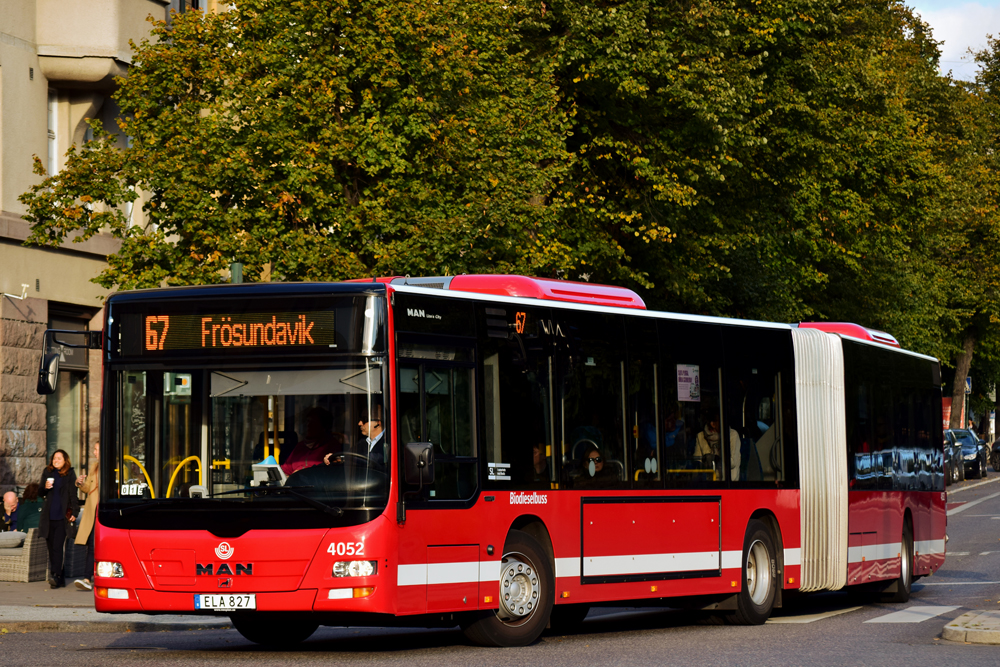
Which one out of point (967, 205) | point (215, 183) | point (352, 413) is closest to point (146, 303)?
point (352, 413)

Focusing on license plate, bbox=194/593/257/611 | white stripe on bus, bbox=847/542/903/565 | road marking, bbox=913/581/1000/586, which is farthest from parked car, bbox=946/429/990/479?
license plate, bbox=194/593/257/611

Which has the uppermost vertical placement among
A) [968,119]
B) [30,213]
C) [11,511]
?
[968,119]

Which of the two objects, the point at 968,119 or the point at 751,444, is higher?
the point at 968,119

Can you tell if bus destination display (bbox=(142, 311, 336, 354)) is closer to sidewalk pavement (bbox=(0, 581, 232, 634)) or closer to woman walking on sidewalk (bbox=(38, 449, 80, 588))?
sidewalk pavement (bbox=(0, 581, 232, 634))

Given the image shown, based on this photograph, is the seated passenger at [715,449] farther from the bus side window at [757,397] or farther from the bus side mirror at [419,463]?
the bus side mirror at [419,463]

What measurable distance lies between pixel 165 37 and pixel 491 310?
1117 cm

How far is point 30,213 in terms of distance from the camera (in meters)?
21.8

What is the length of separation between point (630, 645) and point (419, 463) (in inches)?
115

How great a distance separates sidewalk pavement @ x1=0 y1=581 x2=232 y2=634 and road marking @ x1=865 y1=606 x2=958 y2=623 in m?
6.61

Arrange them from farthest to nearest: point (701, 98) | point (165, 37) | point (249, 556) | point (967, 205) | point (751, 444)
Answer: point (967, 205) → point (701, 98) → point (165, 37) → point (751, 444) → point (249, 556)

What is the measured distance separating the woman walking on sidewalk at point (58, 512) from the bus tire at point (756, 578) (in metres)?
8.84

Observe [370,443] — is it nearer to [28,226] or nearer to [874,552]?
[874,552]

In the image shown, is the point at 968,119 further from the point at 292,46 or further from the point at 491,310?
the point at 491,310

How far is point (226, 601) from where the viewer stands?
11180 millimetres
